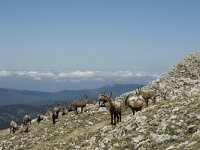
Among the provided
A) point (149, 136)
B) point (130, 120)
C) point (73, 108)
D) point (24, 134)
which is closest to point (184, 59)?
point (73, 108)

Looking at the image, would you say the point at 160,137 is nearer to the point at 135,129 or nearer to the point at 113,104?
the point at 135,129

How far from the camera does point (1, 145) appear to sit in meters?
47.0

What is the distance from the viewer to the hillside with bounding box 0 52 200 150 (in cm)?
2800

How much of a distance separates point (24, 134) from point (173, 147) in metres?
27.9

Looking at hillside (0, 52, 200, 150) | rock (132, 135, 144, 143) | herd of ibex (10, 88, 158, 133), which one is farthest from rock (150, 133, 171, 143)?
herd of ibex (10, 88, 158, 133)

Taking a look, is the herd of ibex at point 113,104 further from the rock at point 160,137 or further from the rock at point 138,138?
the rock at point 160,137

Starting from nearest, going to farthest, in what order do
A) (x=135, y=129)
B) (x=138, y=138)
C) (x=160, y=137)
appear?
(x=160, y=137) < (x=138, y=138) < (x=135, y=129)

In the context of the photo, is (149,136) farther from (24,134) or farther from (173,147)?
(24,134)

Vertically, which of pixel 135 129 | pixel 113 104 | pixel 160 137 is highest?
pixel 113 104

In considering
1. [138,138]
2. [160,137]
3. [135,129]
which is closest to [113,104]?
[135,129]

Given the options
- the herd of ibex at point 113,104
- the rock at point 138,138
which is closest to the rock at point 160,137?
the rock at point 138,138

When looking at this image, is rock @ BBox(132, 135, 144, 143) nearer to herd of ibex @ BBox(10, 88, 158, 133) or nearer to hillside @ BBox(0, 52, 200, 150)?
Answer: hillside @ BBox(0, 52, 200, 150)

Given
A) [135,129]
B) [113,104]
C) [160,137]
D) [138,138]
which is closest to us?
[160,137]

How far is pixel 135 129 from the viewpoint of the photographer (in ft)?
106
